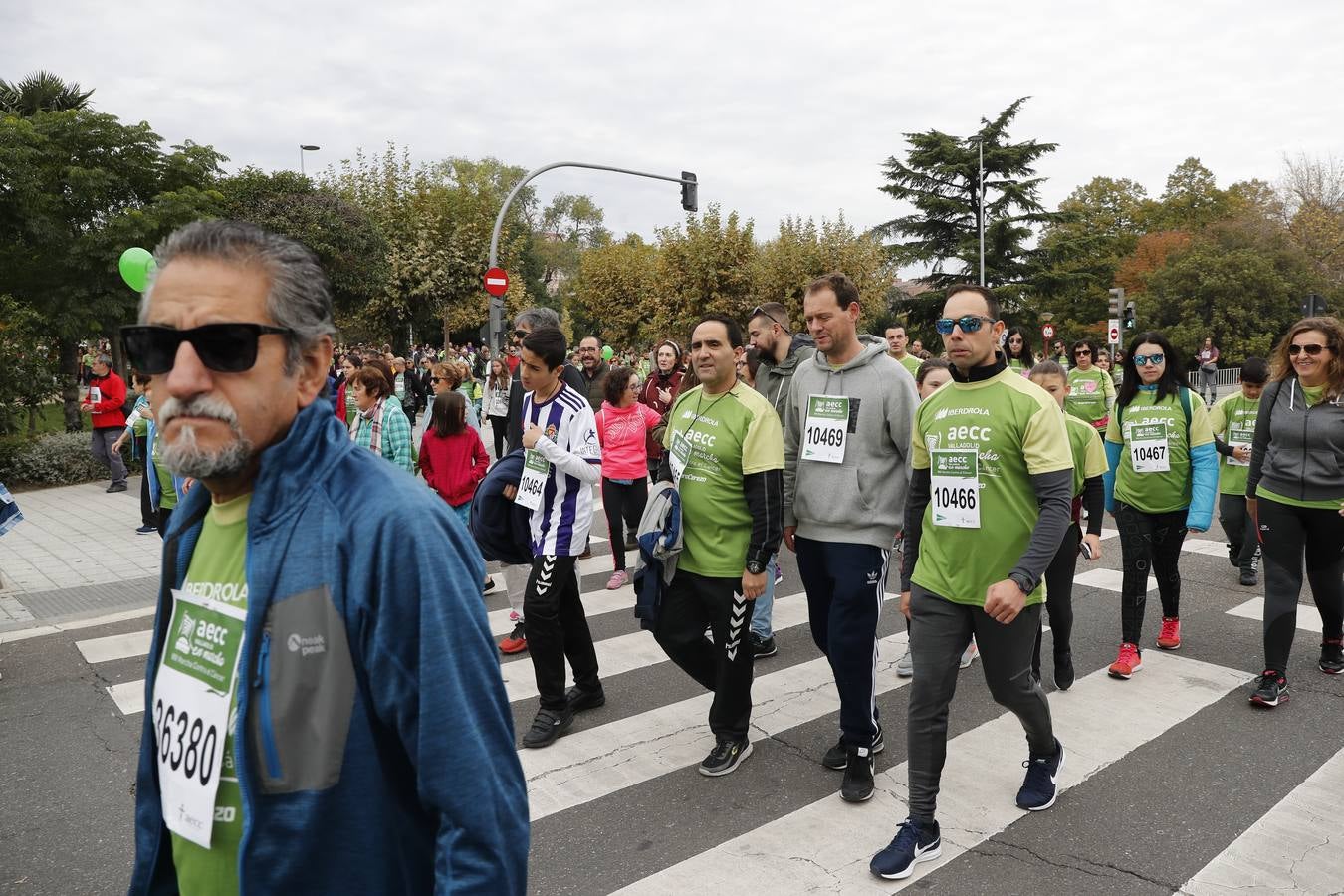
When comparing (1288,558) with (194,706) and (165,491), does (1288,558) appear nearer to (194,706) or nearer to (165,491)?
(194,706)

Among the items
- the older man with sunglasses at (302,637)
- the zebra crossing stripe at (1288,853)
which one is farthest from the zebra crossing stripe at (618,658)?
the older man with sunglasses at (302,637)

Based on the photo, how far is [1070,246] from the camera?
44062 millimetres

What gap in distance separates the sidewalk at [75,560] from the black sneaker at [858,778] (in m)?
6.28

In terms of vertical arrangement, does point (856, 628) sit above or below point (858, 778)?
above

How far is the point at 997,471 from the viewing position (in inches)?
144

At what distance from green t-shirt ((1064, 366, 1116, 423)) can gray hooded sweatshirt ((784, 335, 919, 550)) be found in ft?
24.8

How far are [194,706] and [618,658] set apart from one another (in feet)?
15.8

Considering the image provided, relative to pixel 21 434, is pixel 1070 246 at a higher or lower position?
higher

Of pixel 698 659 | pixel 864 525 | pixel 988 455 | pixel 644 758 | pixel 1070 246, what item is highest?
pixel 1070 246

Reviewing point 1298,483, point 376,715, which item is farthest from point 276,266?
point 1298,483

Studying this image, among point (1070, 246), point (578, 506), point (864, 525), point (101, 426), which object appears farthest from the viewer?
point (1070, 246)

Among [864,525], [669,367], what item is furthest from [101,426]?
[864,525]

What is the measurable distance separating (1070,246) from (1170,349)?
4187 centimetres

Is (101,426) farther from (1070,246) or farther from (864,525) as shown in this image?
(1070,246)
